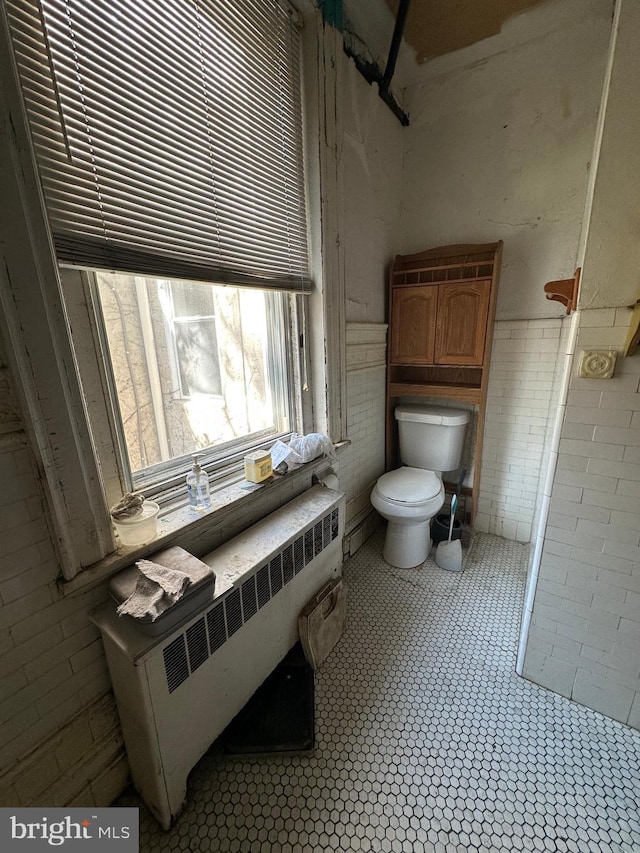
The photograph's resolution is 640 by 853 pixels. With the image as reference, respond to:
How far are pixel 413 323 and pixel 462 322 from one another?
28 centimetres

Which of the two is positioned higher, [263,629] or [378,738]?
[263,629]

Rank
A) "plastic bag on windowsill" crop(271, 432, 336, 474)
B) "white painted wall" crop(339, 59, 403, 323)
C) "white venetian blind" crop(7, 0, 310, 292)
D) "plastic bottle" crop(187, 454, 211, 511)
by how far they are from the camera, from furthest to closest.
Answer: "white painted wall" crop(339, 59, 403, 323)
"plastic bag on windowsill" crop(271, 432, 336, 474)
"plastic bottle" crop(187, 454, 211, 511)
"white venetian blind" crop(7, 0, 310, 292)

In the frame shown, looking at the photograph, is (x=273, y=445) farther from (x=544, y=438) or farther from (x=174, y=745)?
(x=544, y=438)

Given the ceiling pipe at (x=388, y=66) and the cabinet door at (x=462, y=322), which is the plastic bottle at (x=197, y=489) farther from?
the ceiling pipe at (x=388, y=66)

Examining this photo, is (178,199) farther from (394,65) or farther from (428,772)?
(428,772)

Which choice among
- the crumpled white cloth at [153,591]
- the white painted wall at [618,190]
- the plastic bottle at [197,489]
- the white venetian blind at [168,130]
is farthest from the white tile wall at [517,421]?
the crumpled white cloth at [153,591]

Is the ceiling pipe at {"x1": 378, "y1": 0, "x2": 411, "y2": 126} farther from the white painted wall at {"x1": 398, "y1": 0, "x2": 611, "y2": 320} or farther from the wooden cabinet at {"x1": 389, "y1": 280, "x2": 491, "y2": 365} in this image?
the wooden cabinet at {"x1": 389, "y1": 280, "x2": 491, "y2": 365}

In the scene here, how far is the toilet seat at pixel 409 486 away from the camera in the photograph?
1.84 metres

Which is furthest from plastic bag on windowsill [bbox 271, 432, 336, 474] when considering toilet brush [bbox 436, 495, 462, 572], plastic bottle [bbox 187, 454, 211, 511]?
toilet brush [bbox 436, 495, 462, 572]

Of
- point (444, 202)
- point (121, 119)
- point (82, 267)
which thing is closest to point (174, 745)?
point (82, 267)

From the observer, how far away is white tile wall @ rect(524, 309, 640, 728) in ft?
3.44

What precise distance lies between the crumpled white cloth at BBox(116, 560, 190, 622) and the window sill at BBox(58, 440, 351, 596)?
0.06 meters

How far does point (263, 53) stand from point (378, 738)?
247cm

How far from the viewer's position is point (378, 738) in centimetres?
119
